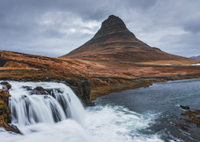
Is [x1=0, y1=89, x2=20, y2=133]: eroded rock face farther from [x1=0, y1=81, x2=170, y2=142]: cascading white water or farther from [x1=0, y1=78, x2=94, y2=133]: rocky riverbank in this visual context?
[x1=0, y1=81, x2=170, y2=142]: cascading white water

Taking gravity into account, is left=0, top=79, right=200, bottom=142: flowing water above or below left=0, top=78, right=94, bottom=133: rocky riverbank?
below

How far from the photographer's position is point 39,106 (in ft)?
40.1

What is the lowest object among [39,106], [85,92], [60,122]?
[60,122]

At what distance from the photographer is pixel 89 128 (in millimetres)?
14461

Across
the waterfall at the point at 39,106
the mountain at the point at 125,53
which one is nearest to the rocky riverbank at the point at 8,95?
the waterfall at the point at 39,106

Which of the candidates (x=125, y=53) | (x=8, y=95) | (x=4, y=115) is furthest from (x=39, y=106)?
(x=125, y=53)

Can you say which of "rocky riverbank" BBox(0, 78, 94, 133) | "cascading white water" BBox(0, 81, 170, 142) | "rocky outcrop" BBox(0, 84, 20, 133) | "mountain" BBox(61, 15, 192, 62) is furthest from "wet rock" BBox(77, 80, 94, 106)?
"mountain" BBox(61, 15, 192, 62)

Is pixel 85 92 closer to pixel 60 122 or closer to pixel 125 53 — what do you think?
pixel 60 122

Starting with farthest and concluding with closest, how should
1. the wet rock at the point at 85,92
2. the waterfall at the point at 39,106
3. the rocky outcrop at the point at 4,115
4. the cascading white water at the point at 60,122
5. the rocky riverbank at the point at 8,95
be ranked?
the wet rock at the point at 85,92
the waterfall at the point at 39,106
the cascading white water at the point at 60,122
the rocky riverbank at the point at 8,95
the rocky outcrop at the point at 4,115

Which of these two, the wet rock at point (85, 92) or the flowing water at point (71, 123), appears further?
the wet rock at point (85, 92)

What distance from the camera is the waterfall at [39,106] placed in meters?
10.7

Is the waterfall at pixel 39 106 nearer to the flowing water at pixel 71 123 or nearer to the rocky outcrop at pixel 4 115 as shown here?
the flowing water at pixel 71 123

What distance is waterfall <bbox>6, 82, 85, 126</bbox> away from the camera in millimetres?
10719

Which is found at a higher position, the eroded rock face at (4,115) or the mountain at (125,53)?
the mountain at (125,53)
